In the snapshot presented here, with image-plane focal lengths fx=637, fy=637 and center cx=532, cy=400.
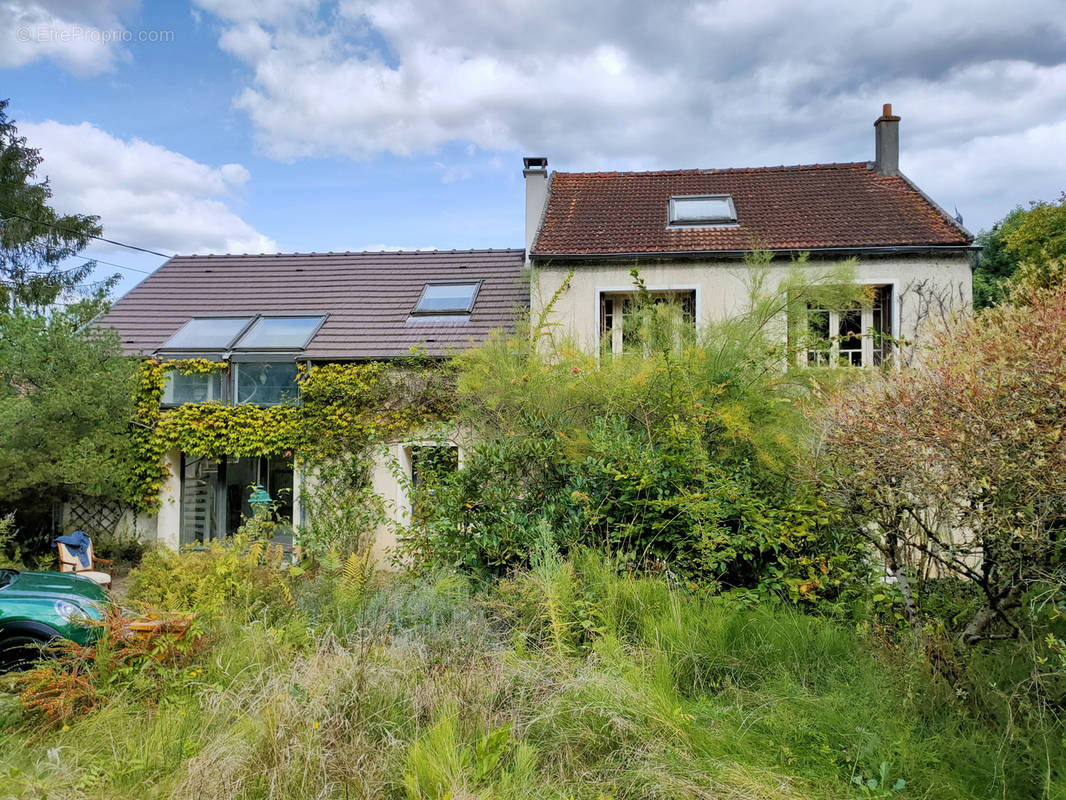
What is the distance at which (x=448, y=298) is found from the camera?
12.8 metres

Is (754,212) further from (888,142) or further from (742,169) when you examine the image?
(888,142)

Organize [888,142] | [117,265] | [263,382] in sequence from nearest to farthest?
[263,382] < [888,142] < [117,265]

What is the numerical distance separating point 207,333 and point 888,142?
1371 cm

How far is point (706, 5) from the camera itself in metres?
7.53

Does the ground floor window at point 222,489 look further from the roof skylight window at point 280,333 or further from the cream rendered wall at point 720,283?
the cream rendered wall at point 720,283

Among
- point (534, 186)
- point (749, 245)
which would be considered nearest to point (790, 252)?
point (749, 245)

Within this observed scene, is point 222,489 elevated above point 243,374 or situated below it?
below

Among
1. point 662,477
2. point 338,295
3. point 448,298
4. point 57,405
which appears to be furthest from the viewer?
point 338,295

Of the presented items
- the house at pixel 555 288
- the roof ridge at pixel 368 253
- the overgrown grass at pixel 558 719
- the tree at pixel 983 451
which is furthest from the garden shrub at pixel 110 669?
the roof ridge at pixel 368 253

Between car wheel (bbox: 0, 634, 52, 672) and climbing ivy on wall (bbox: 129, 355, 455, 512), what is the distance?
556cm

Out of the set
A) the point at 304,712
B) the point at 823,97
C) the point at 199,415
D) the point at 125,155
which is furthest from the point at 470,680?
the point at 125,155

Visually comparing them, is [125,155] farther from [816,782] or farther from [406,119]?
[816,782]

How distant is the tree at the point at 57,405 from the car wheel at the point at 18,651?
493cm

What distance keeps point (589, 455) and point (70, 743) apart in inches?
162
